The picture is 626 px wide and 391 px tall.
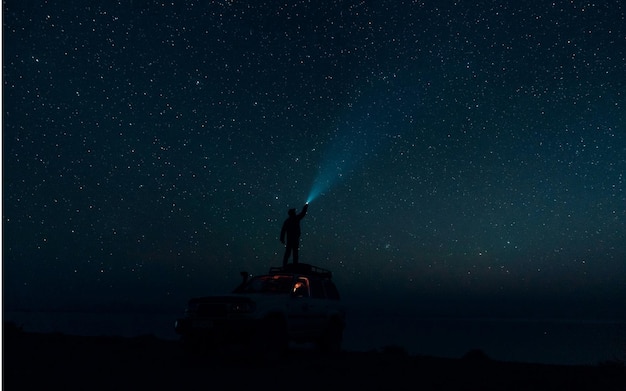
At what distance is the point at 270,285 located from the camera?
1410cm

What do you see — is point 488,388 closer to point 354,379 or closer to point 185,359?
point 354,379

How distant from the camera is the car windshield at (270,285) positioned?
1394cm

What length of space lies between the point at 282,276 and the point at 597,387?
7.12 meters

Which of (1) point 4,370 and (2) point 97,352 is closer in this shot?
(1) point 4,370

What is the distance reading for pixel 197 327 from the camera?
41.3 feet

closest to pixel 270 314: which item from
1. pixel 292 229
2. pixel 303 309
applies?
pixel 303 309

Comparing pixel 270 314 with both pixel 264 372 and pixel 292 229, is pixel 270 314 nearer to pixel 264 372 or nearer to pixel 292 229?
pixel 264 372

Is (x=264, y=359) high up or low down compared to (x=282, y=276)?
→ down

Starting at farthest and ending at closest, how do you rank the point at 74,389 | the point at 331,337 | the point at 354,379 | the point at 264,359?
the point at 331,337 → the point at 264,359 → the point at 354,379 → the point at 74,389

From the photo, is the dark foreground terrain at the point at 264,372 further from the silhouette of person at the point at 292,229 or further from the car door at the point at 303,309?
the silhouette of person at the point at 292,229

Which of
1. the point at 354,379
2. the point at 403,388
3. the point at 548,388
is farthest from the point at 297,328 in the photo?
the point at 548,388

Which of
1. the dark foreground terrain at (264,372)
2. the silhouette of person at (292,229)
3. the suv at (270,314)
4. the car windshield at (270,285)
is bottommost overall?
the dark foreground terrain at (264,372)

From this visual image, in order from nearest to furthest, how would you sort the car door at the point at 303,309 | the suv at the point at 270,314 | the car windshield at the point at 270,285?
the suv at the point at 270,314 < the car door at the point at 303,309 < the car windshield at the point at 270,285

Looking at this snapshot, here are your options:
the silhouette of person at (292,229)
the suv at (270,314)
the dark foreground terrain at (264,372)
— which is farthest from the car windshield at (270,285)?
the silhouette of person at (292,229)
